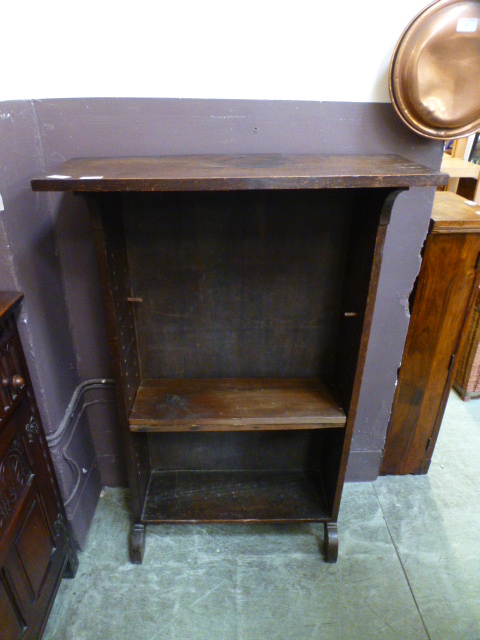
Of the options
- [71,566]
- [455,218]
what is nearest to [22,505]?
[71,566]

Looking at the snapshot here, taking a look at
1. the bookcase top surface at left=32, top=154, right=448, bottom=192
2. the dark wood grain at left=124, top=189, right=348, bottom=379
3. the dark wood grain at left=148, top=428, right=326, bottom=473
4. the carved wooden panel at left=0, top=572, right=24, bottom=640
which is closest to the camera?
the bookcase top surface at left=32, top=154, right=448, bottom=192

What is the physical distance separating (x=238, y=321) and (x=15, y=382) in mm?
710

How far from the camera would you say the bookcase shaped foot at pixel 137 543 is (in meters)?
1.63

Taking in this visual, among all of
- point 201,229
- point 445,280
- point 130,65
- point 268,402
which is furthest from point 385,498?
point 130,65

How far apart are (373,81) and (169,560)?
1.76 meters

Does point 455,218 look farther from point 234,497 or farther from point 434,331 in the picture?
point 234,497

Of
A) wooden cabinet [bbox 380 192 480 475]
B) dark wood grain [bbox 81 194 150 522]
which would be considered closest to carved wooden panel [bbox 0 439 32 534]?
dark wood grain [bbox 81 194 150 522]

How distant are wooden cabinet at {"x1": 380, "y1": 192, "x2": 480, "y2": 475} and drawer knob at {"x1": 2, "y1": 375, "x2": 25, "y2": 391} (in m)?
1.35

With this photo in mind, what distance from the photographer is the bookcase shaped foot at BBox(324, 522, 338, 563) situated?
1.63 m

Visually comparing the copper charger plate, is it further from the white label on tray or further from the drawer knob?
the drawer knob

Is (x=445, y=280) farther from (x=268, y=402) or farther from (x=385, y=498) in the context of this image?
(x=385, y=498)

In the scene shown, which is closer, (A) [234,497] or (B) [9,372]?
(B) [9,372]

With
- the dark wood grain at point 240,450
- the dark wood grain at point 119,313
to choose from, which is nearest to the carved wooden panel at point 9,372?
the dark wood grain at point 119,313

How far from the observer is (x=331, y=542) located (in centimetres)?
163
